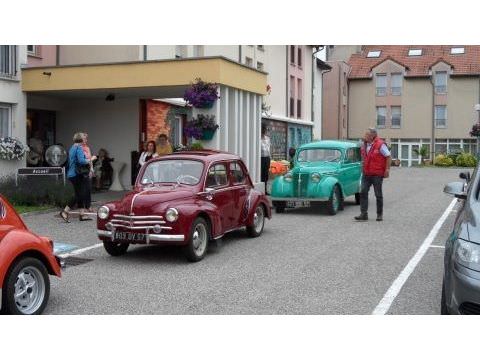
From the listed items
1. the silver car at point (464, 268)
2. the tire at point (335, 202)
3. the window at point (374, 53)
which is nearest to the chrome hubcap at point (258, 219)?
the tire at point (335, 202)

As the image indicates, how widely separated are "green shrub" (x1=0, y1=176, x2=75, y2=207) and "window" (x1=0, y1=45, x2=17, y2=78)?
3.40 meters

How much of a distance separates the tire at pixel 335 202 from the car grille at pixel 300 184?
0.62 metres

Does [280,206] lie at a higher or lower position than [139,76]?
lower

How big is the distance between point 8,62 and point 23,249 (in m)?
12.2

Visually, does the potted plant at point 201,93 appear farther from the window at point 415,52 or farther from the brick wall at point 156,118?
the window at point 415,52

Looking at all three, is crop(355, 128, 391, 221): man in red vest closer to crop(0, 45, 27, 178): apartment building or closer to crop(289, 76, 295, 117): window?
crop(0, 45, 27, 178): apartment building

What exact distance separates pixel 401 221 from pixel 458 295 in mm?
8177

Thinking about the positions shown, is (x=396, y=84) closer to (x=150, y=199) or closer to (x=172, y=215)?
(x=150, y=199)

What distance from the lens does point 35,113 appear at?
63.5 ft

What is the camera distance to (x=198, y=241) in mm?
8828

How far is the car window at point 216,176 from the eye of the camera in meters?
9.59

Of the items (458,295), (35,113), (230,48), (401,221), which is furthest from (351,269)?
(230,48)

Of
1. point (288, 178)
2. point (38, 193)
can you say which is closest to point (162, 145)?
point (288, 178)

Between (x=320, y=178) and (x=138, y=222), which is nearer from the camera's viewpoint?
(x=138, y=222)
